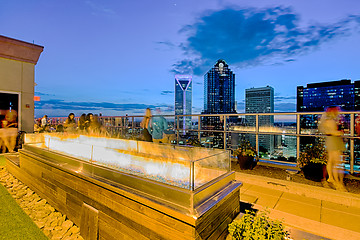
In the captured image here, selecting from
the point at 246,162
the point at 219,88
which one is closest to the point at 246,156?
the point at 246,162

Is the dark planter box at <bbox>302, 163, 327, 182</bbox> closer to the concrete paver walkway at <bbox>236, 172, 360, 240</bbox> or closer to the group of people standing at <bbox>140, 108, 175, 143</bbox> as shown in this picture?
the concrete paver walkway at <bbox>236, 172, 360, 240</bbox>

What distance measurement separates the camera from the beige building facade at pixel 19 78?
25.0 feet

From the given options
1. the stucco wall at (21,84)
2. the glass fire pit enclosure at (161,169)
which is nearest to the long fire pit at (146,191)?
the glass fire pit enclosure at (161,169)

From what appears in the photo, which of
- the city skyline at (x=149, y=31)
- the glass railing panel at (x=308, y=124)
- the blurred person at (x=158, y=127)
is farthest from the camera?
the city skyline at (x=149, y=31)

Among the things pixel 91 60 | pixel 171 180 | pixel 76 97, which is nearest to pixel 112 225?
pixel 171 180

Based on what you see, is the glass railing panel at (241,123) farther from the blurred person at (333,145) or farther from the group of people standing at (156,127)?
the group of people standing at (156,127)

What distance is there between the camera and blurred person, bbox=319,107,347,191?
2.89 m

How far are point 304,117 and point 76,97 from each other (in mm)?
45991

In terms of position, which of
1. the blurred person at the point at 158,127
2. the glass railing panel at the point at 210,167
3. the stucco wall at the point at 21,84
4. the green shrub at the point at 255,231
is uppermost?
the stucco wall at the point at 21,84

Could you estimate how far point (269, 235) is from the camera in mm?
1425

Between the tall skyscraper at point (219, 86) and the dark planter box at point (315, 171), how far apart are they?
3509 cm

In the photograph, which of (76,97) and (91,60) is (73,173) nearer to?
(91,60)

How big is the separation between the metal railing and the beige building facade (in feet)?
21.4

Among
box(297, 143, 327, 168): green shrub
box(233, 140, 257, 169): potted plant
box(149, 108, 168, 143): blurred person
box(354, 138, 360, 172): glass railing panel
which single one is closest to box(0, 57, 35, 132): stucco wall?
box(149, 108, 168, 143): blurred person
